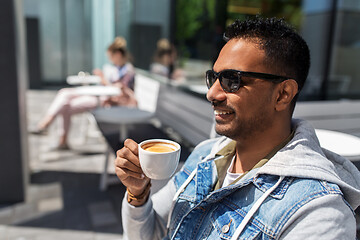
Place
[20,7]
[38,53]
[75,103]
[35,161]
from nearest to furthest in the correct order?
[20,7]
[35,161]
[75,103]
[38,53]

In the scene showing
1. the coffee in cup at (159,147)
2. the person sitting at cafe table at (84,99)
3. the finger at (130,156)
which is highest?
the coffee in cup at (159,147)

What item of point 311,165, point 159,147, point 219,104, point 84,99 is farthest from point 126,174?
point 84,99

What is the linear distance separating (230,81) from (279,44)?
20cm

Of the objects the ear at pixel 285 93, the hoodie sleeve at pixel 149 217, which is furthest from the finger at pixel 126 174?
the ear at pixel 285 93

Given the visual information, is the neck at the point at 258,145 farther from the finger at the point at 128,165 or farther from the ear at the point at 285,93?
the finger at the point at 128,165

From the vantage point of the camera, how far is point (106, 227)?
9.47 feet

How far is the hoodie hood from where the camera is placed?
0.92 metres

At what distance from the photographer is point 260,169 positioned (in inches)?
39.4

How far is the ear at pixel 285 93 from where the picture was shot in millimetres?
1060

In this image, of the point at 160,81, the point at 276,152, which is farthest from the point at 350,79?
the point at 276,152

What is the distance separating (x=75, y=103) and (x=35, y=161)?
3.52 feet

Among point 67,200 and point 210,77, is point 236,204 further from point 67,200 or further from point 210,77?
point 67,200

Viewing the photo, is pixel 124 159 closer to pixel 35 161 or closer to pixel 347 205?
pixel 347 205

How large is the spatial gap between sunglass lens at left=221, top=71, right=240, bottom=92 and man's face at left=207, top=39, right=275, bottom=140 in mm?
18
